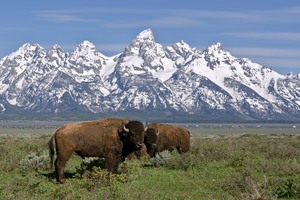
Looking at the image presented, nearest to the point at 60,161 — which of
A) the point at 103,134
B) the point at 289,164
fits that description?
the point at 103,134

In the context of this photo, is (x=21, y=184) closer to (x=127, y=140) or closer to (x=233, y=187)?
(x=127, y=140)

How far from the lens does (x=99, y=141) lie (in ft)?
77.8

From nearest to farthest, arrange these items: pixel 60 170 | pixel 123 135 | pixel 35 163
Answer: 1. pixel 60 170
2. pixel 123 135
3. pixel 35 163

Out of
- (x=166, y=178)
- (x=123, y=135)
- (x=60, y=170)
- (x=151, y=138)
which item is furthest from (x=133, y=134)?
(x=151, y=138)

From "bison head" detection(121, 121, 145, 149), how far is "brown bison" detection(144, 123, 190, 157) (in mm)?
6160

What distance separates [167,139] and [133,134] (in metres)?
9.71

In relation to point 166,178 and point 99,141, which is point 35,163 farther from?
point 166,178

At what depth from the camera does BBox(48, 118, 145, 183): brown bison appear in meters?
23.6

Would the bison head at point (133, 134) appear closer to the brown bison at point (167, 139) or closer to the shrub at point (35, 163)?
the shrub at point (35, 163)

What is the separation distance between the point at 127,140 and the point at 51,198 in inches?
298

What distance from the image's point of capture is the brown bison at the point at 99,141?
23.6 m

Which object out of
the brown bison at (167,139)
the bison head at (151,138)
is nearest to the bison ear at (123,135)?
the bison head at (151,138)

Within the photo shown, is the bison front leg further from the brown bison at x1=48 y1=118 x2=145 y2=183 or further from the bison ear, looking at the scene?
the bison ear

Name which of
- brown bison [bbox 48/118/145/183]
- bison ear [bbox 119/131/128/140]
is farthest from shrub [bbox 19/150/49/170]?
bison ear [bbox 119/131/128/140]
